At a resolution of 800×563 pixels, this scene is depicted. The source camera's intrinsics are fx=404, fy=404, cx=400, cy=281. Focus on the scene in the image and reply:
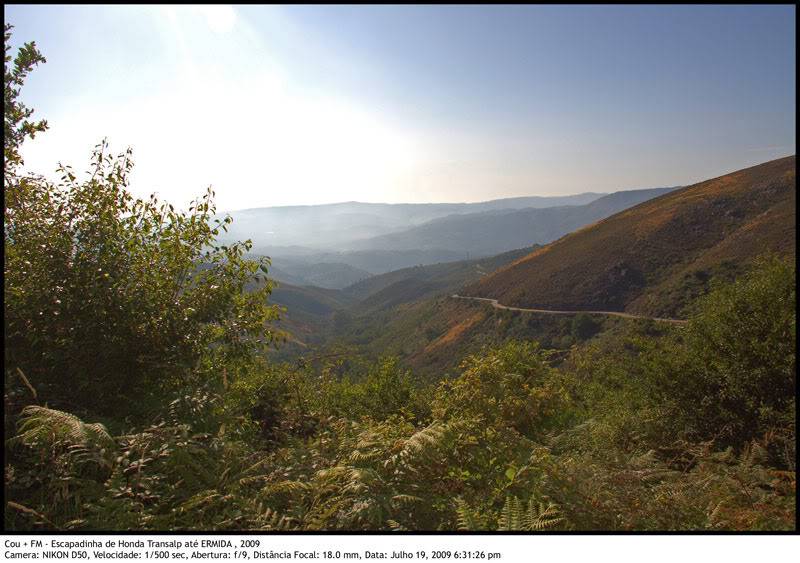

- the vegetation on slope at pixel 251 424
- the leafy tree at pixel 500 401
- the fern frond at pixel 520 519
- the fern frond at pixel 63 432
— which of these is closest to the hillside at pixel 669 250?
the leafy tree at pixel 500 401

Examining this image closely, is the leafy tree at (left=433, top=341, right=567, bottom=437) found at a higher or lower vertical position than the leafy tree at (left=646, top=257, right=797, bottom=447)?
lower

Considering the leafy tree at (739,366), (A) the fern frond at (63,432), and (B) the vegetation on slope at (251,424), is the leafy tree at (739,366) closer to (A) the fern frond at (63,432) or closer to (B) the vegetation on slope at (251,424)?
(B) the vegetation on slope at (251,424)

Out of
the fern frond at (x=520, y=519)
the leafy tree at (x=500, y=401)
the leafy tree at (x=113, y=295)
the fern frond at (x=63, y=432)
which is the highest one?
the leafy tree at (x=113, y=295)

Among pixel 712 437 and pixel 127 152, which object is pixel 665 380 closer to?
pixel 712 437

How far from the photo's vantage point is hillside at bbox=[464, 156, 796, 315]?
4894 cm

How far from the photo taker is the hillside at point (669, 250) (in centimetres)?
4894

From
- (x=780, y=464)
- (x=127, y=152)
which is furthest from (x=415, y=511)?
(x=127, y=152)

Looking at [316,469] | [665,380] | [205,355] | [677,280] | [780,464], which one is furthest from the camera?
[677,280]

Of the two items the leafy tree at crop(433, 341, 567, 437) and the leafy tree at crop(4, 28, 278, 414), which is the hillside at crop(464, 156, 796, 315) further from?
the leafy tree at crop(4, 28, 278, 414)

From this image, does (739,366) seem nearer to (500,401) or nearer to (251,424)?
(500,401)

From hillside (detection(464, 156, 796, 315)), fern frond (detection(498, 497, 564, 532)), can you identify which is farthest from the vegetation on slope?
hillside (detection(464, 156, 796, 315))

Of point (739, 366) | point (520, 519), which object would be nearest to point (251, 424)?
point (520, 519)
